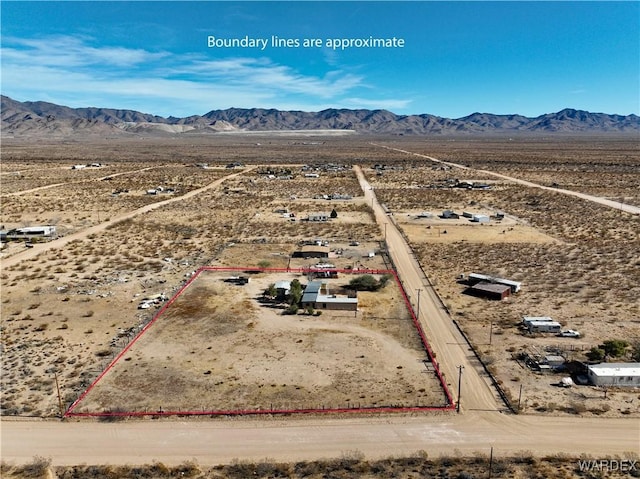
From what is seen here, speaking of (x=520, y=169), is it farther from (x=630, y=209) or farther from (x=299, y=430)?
(x=299, y=430)

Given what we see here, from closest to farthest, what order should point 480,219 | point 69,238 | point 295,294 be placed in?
point 295,294, point 69,238, point 480,219

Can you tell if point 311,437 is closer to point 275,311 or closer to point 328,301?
point 275,311

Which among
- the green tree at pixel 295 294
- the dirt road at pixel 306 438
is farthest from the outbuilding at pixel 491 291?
the dirt road at pixel 306 438

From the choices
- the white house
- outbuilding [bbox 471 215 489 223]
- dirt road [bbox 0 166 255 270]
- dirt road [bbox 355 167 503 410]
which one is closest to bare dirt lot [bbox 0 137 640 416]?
the white house

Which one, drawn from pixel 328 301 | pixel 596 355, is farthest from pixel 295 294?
pixel 596 355

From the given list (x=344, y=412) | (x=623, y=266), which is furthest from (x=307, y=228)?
(x=344, y=412)
